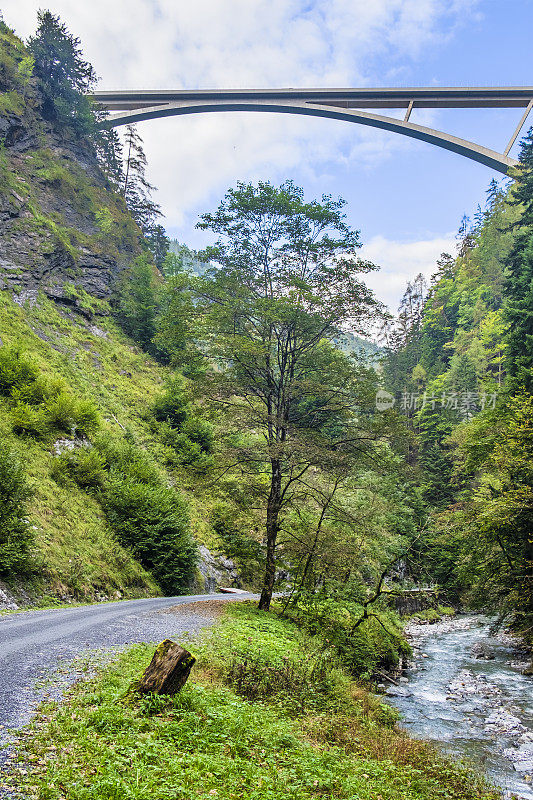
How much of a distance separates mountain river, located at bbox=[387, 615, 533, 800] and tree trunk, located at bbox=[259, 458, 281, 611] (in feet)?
12.8

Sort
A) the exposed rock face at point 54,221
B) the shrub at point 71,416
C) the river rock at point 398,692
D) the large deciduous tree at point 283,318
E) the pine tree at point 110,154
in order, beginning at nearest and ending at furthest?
1. the river rock at point 398,692
2. the large deciduous tree at point 283,318
3. the shrub at point 71,416
4. the exposed rock face at point 54,221
5. the pine tree at point 110,154

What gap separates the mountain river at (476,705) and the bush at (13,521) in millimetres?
9744

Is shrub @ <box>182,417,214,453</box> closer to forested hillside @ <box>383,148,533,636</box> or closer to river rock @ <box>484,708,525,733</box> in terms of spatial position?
forested hillside @ <box>383,148,533,636</box>

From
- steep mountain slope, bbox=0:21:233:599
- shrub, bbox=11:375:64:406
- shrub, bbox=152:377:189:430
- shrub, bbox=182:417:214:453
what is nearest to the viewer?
steep mountain slope, bbox=0:21:233:599

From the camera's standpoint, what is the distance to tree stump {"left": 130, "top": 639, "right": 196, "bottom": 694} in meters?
5.13

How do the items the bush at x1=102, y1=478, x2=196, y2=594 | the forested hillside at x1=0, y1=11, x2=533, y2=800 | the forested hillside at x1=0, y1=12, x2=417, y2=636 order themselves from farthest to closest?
the bush at x1=102, y1=478, x2=196, y2=594 → the forested hillside at x1=0, y1=12, x2=417, y2=636 → the forested hillside at x1=0, y1=11, x2=533, y2=800

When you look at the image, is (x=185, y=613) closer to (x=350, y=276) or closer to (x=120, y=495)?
(x=120, y=495)

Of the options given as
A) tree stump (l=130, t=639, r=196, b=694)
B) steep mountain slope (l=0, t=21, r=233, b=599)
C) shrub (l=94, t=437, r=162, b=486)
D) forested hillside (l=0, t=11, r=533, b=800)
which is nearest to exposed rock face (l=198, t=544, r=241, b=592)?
forested hillside (l=0, t=11, r=533, b=800)

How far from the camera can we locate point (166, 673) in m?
5.17

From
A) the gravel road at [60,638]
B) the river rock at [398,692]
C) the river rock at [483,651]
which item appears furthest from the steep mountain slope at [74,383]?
the river rock at [483,651]

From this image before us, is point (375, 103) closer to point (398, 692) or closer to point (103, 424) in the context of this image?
point (103, 424)

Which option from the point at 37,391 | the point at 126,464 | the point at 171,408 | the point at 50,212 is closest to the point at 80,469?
the point at 126,464

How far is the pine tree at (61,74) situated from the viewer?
4319 centimetres

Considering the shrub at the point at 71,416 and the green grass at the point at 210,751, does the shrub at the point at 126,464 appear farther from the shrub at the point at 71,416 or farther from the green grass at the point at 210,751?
the green grass at the point at 210,751
